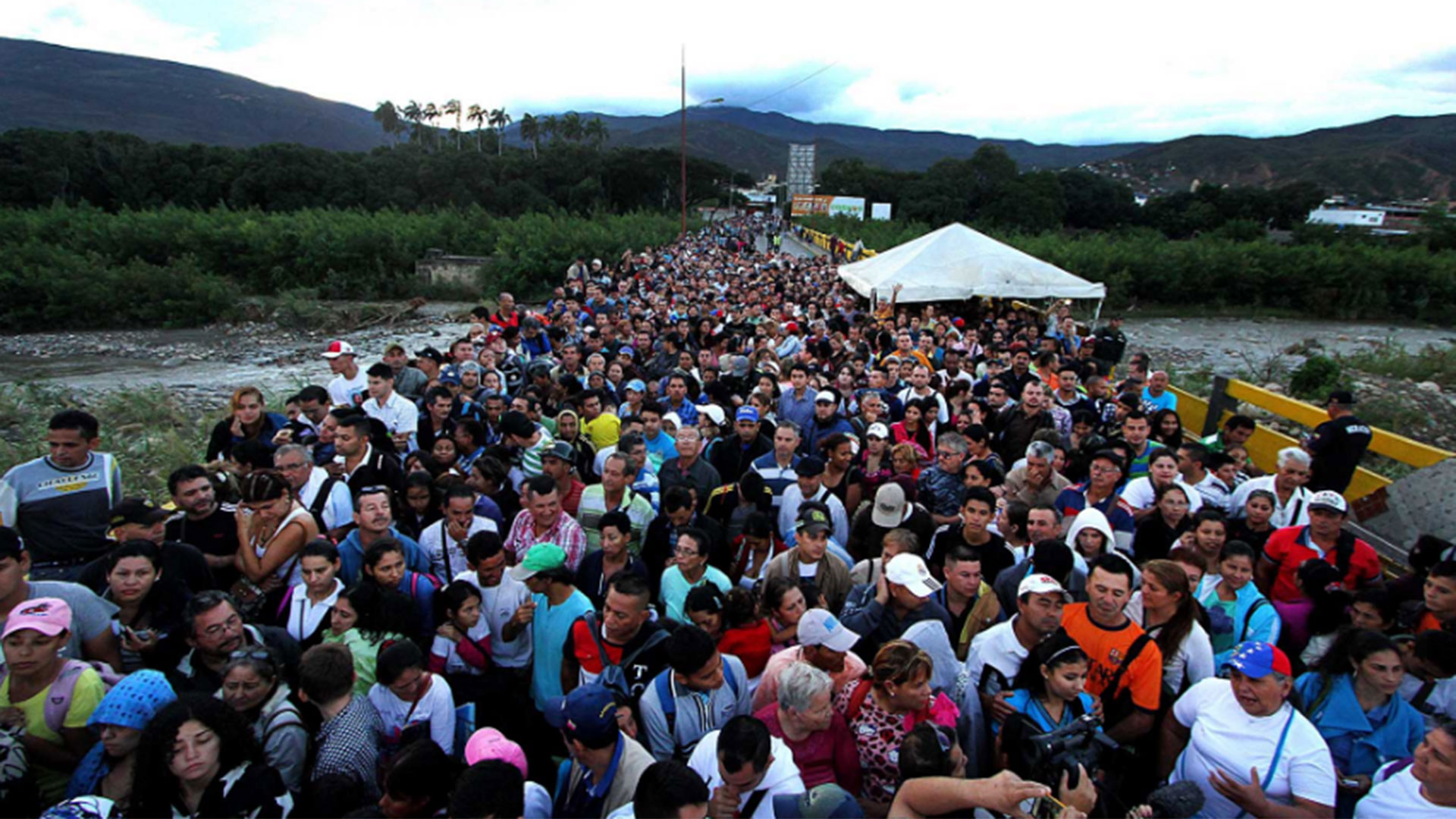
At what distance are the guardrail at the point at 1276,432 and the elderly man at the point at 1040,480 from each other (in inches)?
135

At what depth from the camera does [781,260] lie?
28859mm

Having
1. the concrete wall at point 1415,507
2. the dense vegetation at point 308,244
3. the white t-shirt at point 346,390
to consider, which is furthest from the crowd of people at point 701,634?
the dense vegetation at point 308,244

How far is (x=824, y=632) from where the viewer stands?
2.67 m

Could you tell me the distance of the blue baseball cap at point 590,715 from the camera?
7.28 ft

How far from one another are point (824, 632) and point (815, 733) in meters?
0.37

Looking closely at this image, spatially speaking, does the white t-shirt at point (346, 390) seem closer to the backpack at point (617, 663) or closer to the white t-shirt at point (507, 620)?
the white t-shirt at point (507, 620)

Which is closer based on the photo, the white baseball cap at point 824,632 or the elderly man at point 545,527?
the white baseball cap at point 824,632

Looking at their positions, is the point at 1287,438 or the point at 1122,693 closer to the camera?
the point at 1122,693

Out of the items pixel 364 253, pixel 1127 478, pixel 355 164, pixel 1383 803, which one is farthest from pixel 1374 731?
pixel 355 164

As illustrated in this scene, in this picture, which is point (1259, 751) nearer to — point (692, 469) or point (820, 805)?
point (820, 805)

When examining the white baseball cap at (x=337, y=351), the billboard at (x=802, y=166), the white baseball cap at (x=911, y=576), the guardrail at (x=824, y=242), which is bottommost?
the white baseball cap at (x=911, y=576)

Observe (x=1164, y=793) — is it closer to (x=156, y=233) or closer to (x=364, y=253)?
(x=364, y=253)

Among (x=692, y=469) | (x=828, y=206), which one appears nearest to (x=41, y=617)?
(x=692, y=469)

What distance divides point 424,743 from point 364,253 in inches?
1348
